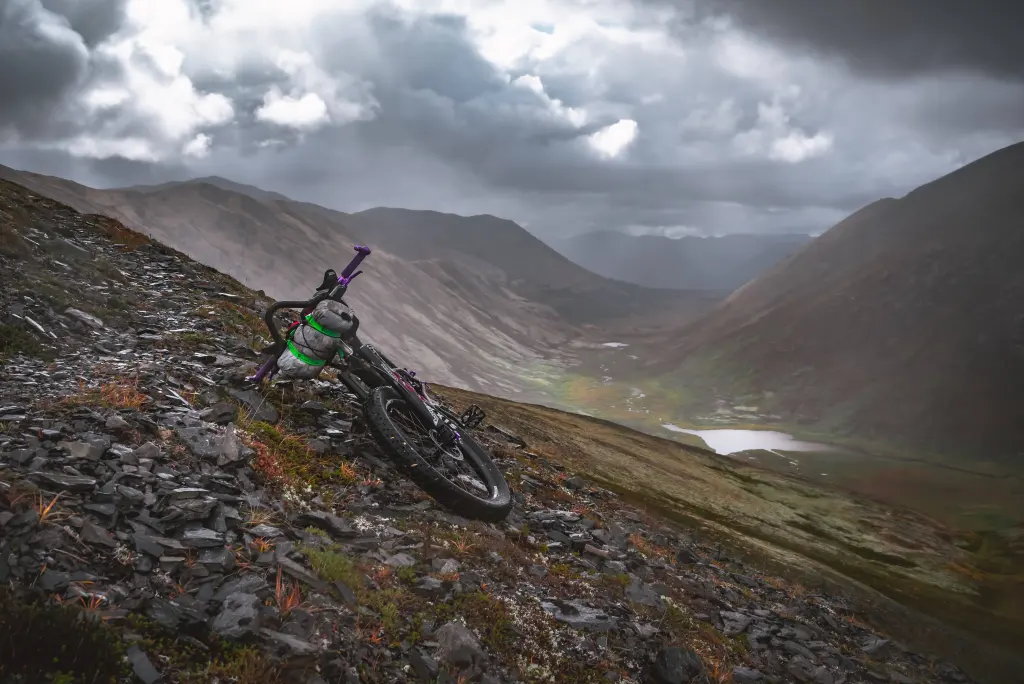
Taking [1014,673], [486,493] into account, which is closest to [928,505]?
[1014,673]

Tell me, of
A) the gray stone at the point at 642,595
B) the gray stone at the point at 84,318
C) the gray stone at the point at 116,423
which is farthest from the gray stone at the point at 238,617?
the gray stone at the point at 84,318

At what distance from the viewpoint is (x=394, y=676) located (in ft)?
23.0

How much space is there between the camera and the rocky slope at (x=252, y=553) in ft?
20.3

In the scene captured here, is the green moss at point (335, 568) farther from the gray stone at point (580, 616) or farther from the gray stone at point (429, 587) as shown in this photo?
the gray stone at point (580, 616)

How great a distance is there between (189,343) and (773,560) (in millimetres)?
39972

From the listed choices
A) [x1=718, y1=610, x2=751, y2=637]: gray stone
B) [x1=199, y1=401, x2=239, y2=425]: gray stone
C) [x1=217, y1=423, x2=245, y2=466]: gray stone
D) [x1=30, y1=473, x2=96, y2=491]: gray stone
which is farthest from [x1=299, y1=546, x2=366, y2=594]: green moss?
[x1=718, y1=610, x2=751, y2=637]: gray stone

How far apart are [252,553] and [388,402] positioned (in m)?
5.57

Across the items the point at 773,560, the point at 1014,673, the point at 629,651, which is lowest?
the point at 1014,673

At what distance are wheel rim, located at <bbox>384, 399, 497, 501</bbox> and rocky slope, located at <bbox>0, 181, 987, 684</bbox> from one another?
3.15ft

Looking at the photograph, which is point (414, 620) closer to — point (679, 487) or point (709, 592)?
point (709, 592)

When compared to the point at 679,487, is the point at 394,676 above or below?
above

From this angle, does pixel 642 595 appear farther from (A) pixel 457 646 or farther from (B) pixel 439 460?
(A) pixel 457 646

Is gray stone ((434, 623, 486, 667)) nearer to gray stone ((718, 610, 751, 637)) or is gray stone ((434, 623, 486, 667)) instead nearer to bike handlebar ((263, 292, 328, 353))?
bike handlebar ((263, 292, 328, 353))

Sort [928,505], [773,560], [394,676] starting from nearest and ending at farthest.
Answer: [394,676]
[773,560]
[928,505]
